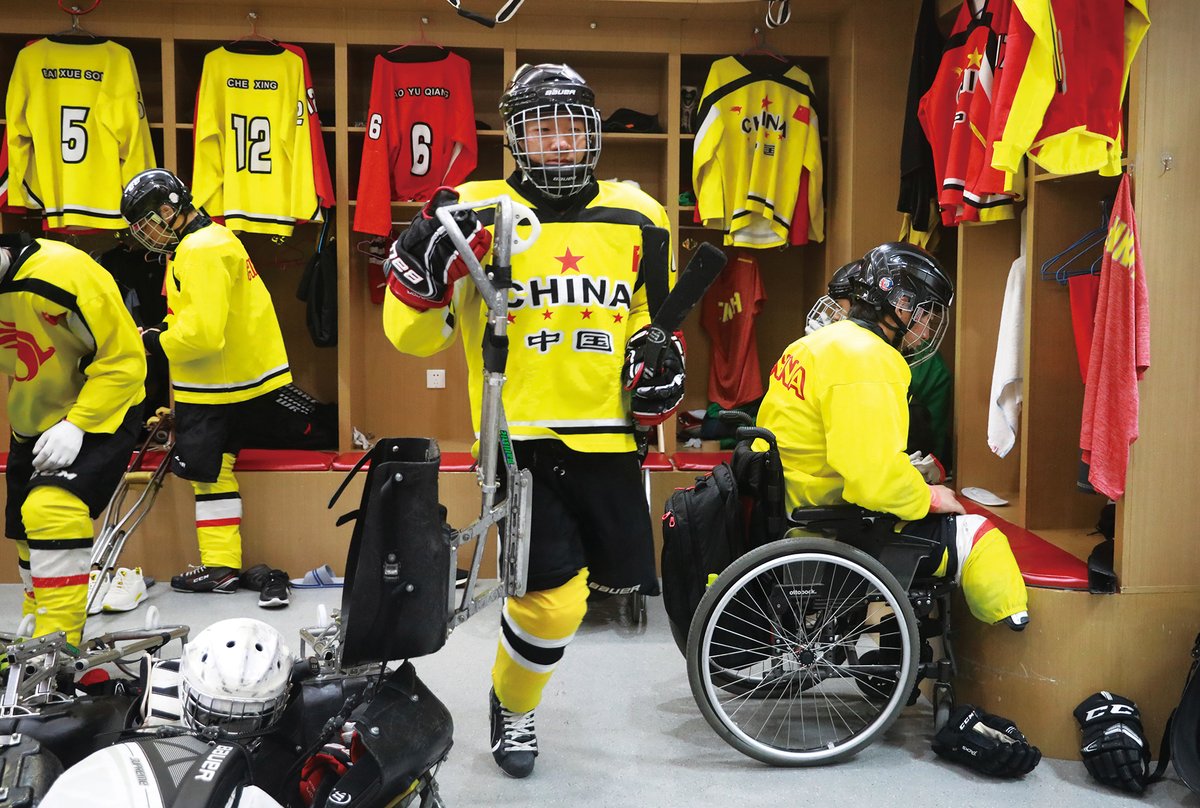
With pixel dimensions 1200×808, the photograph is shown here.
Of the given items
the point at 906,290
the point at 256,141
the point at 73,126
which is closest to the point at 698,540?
the point at 906,290

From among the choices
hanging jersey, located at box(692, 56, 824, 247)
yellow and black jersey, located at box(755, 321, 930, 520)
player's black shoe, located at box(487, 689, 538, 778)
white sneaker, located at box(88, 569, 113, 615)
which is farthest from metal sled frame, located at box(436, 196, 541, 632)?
hanging jersey, located at box(692, 56, 824, 247)

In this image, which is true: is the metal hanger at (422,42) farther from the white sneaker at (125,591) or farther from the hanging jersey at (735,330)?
the white sneaker at (125,591)

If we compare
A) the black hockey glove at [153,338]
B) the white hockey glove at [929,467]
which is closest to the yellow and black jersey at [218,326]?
the black hockey glove at [153,338]

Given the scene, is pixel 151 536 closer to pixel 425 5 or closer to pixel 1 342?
pixel 1 342

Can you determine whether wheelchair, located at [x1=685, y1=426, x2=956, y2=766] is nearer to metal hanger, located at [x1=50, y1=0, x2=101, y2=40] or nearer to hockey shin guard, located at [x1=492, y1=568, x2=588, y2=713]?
hockey shin guard, located at [x1=492, y1=568, x2=588, y2=713]

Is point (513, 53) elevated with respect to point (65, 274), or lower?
elevated

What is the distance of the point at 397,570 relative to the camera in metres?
1.91

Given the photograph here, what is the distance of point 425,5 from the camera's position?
4.61 meters

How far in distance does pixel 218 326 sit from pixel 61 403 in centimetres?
82

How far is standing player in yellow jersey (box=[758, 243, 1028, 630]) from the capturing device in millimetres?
2582

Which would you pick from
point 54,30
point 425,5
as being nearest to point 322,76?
point 425,5

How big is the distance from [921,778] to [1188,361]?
117cm

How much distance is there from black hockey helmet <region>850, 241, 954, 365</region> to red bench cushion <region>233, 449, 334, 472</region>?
7.84ft

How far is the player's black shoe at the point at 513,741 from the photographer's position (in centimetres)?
260
